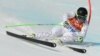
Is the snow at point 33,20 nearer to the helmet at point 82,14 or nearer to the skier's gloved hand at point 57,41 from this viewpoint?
the skier's gloved hand at point 57,41

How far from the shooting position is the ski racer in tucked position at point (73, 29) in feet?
23.3

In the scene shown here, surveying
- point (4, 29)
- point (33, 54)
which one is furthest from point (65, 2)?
point (33, 54)

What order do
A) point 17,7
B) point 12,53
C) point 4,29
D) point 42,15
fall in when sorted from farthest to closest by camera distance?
1. point 17,7
2. point 42,15
3. point 4,29
4. point 12,53

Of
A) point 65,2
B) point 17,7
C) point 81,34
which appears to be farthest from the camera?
point 65,2

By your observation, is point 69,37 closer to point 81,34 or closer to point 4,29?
point 81,34

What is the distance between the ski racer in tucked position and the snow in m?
0.26

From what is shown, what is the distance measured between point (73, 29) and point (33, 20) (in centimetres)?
194

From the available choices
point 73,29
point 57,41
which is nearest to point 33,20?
point 73,29

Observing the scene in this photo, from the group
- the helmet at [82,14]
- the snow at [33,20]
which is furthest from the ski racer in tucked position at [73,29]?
the snow at [33,20]

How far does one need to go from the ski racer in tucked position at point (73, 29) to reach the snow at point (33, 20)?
255mm

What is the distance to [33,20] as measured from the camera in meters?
9.10

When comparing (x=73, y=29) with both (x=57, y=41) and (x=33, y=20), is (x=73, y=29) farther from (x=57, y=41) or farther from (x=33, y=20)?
(x=33, y=20)

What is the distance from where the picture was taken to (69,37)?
7.14 meters

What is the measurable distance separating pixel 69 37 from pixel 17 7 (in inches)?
135
